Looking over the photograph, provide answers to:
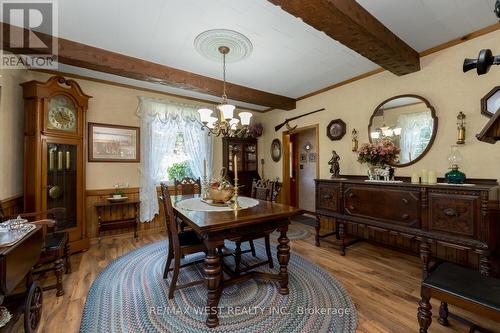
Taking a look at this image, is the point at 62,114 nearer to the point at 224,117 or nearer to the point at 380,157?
the point at 224,117

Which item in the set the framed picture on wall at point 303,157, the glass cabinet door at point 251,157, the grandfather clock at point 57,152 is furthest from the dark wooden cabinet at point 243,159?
the grandfather clock at point 57,152

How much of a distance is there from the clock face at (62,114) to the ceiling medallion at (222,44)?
6.58ft

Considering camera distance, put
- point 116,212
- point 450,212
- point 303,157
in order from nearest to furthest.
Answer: point 450,212 → point 116,212 → point 303,157

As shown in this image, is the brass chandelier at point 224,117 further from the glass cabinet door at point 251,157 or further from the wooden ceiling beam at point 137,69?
the glass cabinet door at point 251,157

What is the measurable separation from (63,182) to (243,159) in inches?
129

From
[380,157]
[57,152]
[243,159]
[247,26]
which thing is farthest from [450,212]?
[57,152]

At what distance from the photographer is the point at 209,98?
4418 millimetres

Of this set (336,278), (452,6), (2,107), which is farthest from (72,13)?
(336,278)

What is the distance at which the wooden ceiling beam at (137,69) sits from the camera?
2367mm

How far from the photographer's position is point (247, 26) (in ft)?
7.12

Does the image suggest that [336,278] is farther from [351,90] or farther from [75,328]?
[351,90]

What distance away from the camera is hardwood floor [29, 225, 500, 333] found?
1620mm

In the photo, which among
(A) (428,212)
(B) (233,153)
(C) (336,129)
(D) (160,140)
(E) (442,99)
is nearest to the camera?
(A) (428,212)

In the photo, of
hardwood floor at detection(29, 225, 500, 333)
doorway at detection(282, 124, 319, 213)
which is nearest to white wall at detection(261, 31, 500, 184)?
hardwood floor at detection(29, 225, 500, 333)
